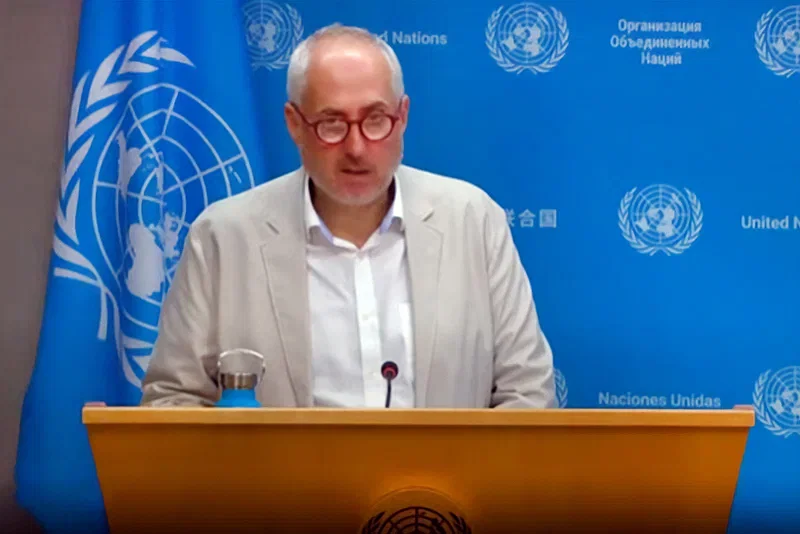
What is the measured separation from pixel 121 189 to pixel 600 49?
1.67 metres

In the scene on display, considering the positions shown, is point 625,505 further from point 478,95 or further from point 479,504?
point 478,95

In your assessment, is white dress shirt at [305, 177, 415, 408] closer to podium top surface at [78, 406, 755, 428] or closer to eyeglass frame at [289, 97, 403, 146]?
eyeglass frame at [289, 97, 403, 146]

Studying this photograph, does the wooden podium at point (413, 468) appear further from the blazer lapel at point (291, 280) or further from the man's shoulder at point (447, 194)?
the man's shoulder at point (447, 194)

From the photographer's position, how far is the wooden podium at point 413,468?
3.84ft

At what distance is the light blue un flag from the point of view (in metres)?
3.15

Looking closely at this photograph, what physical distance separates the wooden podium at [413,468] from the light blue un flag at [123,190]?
2.01m

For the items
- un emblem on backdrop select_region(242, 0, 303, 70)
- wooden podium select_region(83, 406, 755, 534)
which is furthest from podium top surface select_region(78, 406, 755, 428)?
un emblem on backdrop select_region(242, 0, 303, 70)

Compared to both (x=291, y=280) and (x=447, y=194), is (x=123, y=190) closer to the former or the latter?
(x=291, y=280)

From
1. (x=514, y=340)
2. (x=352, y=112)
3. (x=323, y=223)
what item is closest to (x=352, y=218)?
(x=323, y=223)

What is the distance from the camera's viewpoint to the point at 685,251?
3.47 m

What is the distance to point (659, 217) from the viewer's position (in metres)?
3.46

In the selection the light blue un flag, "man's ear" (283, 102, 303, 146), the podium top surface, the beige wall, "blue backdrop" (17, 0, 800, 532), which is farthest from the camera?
the beige wall

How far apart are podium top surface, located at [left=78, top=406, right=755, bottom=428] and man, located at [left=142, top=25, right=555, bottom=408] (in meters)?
1.13

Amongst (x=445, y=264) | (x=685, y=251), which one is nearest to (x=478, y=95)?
(x=685, y=251)
